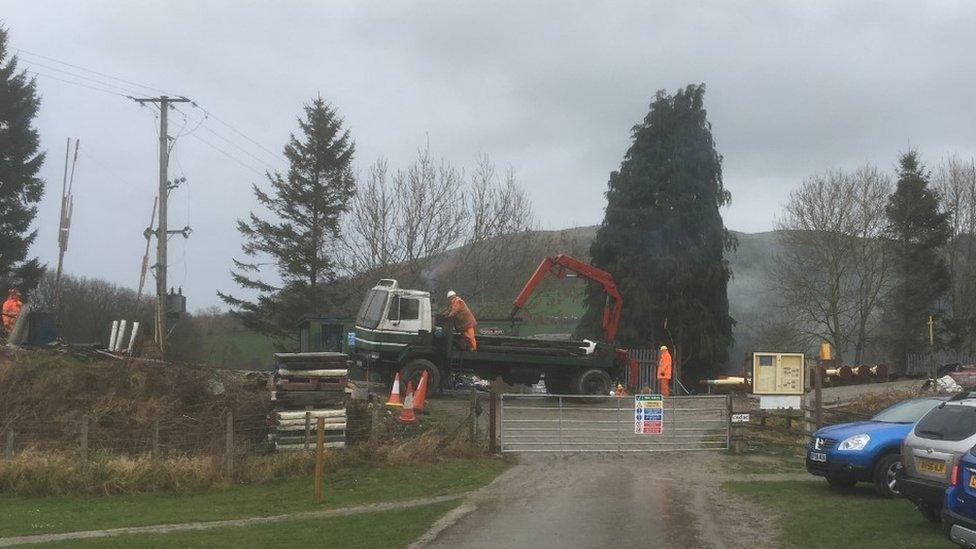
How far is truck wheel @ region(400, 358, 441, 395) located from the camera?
85.9ft

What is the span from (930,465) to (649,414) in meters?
9.03

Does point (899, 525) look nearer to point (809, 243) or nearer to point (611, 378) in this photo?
point (611, 378)

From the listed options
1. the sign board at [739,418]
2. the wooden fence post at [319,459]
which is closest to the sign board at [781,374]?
the sign board at [739,418]

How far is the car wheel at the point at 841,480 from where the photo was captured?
15031 millimetres

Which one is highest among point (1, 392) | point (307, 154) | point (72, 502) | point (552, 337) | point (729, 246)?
point (307, 154)

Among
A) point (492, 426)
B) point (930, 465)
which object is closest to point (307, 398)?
point (492, 426)

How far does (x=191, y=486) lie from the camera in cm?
1762

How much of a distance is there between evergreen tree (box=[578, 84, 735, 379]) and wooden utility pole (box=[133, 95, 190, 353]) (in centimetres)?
1695

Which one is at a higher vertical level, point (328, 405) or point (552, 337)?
A: point (552, 337)

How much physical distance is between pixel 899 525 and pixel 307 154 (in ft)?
127

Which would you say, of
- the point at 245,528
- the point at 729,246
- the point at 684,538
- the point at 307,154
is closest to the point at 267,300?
the point at 307,154

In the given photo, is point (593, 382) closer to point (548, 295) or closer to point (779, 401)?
point (779, 401)

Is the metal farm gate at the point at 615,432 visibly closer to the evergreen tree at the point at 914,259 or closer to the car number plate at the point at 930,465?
the car number plate at the point at 930,465

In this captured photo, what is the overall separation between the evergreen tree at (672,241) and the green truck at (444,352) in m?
13.8
